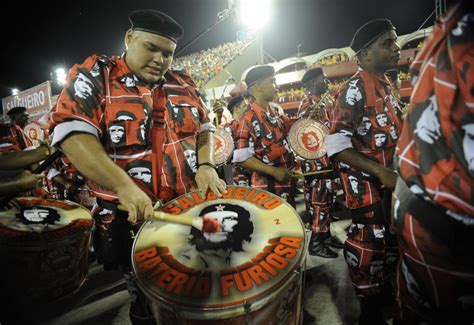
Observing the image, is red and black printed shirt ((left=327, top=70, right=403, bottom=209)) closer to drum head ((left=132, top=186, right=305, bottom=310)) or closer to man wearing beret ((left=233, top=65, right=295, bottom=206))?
drum head ((left=132, top=186, right=305, bottom=310))

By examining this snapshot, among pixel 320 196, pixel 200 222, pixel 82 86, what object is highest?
pixel 82 86

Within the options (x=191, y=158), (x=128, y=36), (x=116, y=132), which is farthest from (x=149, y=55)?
(x=191, y=158)

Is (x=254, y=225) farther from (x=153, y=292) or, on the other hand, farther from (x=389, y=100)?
(x=389, y=100)

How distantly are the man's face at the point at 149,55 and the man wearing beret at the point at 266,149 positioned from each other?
6.60 ft

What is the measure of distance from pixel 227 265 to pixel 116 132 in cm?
109

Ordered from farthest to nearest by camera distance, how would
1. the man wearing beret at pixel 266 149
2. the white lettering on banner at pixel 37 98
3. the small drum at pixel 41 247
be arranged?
1. the white lettering on banner at pixel 37 98
2. the man wearing beret at pixel 266 149
3. the small drum at pixel 41 247

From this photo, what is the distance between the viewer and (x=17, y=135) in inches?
214

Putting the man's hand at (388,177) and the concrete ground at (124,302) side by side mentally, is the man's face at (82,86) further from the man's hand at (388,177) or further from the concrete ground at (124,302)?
the concrete ground at (124,302)

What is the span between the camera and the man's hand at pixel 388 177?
2.03 meters

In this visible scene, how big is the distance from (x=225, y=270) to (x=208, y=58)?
33.5m

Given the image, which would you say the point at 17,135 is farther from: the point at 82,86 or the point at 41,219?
the point at 82,86

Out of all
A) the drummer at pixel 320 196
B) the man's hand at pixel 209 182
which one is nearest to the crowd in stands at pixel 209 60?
the drummer at pixel 320 196

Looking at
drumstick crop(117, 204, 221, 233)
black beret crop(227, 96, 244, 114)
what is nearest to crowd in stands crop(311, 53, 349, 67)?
black beret crop(227, 96, 244, 114)

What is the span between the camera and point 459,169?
96 centimetres
